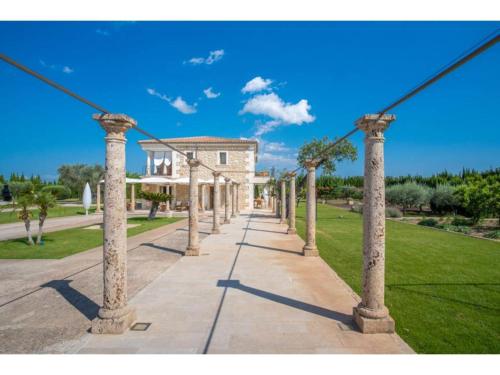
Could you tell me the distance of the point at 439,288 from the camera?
574 centimetres

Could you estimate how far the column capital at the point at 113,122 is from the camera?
153 inches

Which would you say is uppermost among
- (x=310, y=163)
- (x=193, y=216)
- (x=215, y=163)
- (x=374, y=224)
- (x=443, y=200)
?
(x=215, y=163)

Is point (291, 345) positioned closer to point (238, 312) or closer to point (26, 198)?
point (238, 312)

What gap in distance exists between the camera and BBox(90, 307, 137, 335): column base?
376 centimetres

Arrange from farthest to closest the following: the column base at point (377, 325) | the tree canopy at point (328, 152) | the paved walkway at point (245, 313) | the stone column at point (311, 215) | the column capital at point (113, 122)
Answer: the tree canopy at point (328, 152)
the stone column at point (311, 215)
the column capital at point (113, 122)
the column base at point (377, 325)
the paved walkway at point (245, 313)

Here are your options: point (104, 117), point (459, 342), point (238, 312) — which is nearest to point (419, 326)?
point (459, 342)

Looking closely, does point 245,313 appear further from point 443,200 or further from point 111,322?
point 443,200

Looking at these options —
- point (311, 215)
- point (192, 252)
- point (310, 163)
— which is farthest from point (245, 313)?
point (310, 163)

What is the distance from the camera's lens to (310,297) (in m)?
5.12

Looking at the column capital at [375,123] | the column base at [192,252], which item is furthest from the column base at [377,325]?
the column base at [192,252]

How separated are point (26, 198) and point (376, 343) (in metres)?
10.7

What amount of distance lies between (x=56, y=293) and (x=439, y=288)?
7059 millimetres

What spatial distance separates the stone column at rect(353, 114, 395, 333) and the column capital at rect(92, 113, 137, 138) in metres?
3.19

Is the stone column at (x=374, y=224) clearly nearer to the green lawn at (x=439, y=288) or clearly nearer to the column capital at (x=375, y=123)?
the column capital at (x=375, y=123)
